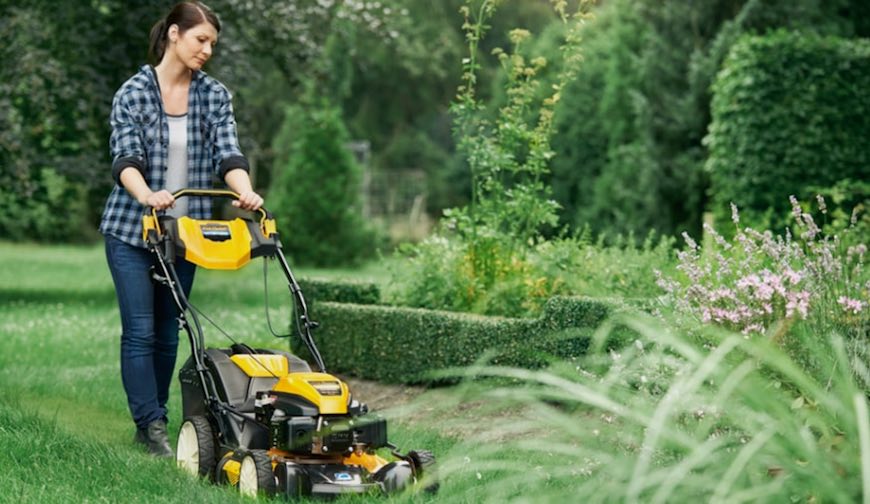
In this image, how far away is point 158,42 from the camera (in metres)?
5.71

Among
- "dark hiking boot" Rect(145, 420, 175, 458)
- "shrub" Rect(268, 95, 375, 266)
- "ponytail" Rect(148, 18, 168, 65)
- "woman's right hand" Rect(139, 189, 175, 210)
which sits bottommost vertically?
"shrub" Rect(268, 95, 375, 266)

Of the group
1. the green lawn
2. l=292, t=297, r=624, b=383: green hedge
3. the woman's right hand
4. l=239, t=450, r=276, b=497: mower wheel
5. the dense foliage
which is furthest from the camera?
the dense foliage

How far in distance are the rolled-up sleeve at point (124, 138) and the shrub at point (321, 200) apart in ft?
52.1

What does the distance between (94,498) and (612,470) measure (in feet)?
7.46

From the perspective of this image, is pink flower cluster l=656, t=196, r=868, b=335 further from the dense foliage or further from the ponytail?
the dense foliage

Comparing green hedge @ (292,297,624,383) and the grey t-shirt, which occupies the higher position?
the grey t-shirt

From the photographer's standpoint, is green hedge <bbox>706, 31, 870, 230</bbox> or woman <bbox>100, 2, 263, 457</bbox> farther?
green hedge <bbox>706, 31, 870, 230</bbox>

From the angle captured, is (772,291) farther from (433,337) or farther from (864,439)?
(433,337)

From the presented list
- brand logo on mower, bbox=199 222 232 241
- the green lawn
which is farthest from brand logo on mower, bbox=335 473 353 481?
brand logo on mower, bbox=199 222 232 241

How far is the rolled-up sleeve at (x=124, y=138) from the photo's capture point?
5.45 meters

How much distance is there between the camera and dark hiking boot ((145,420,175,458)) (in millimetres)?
5500

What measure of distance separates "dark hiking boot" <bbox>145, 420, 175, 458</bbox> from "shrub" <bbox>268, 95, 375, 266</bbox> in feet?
52.7

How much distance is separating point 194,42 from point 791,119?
8.93 metres

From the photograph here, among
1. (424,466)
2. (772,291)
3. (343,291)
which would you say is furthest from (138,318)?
(343,291)
